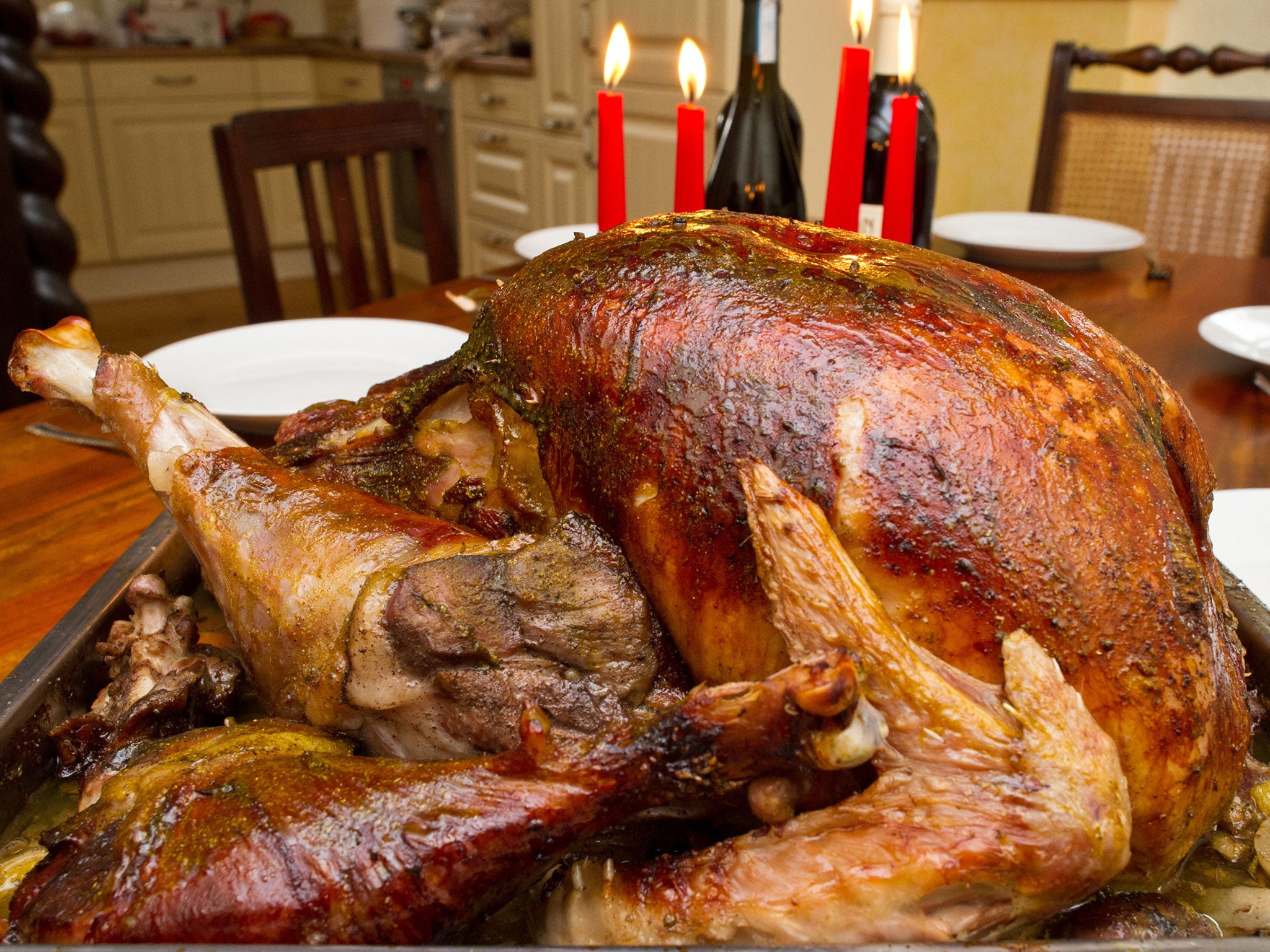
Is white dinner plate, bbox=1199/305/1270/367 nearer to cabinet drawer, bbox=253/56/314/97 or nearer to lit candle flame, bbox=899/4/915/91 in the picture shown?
lit candle flame, bbox=899/4/915/91

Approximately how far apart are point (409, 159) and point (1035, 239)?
3298mm

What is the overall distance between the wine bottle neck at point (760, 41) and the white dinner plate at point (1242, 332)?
761 mm

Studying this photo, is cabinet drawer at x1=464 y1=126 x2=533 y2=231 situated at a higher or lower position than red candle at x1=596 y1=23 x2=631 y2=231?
lower

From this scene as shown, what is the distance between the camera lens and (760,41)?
1.37 m

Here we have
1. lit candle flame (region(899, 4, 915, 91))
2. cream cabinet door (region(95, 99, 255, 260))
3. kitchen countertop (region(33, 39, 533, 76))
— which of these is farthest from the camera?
Result: cream cabinet door (region(95, 99, 255, 260))

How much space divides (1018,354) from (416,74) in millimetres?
4478

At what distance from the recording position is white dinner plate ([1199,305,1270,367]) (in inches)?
56.2

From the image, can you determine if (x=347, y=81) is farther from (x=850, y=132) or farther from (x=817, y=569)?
(x=817, y=569)

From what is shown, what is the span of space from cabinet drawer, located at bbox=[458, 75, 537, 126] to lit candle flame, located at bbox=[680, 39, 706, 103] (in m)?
2.93

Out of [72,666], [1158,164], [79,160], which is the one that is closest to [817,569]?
[72,666]

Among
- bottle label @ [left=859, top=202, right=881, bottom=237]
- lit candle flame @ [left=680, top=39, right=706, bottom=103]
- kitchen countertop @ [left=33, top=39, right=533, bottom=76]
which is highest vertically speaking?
kitchen countertop @ [left=33, top=39, right=533, bottom=76]

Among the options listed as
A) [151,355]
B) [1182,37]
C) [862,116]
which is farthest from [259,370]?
[1182,37]

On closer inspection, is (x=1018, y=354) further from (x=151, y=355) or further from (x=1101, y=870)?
(x=151, y=355)

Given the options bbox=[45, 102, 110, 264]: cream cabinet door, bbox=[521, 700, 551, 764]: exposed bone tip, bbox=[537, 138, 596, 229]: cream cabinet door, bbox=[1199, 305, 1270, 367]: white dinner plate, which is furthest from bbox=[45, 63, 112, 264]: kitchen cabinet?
bbox=[521, 700, 551, 764]: exposed bone tip
